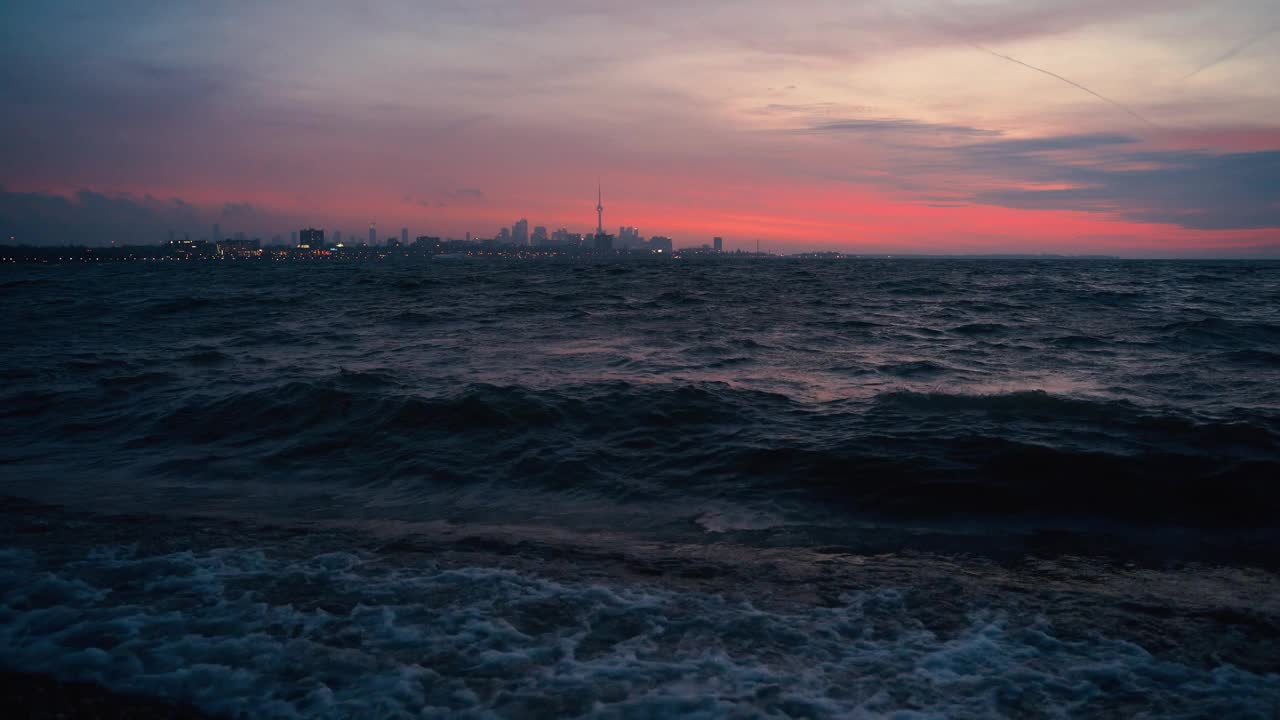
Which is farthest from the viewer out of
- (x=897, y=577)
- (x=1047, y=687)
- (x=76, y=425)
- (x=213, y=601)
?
(x=76, y=425)

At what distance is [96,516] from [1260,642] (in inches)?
363

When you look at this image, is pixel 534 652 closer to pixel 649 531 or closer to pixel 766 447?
pixel 649 531

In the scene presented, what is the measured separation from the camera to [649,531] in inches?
262

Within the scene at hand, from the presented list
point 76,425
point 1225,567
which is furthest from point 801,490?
point 76,425

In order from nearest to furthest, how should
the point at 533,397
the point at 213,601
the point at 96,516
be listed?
the point at 213,601 < the point at 96,516 < the point at 533,397

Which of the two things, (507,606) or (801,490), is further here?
(801,490)

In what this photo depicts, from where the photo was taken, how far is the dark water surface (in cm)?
400

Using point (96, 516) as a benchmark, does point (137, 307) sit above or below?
above

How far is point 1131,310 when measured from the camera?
25625 millimetres

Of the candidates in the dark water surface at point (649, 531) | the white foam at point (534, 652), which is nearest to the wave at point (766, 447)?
the dark water surface at point (649, 531)

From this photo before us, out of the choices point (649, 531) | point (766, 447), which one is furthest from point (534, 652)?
point (766, 447)

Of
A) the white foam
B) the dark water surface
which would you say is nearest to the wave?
the dark water surface

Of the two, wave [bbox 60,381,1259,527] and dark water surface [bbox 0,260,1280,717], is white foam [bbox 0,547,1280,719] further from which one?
wave [bbox 60,381,1259,527]

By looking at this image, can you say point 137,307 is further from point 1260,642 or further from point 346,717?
point 1260,642
